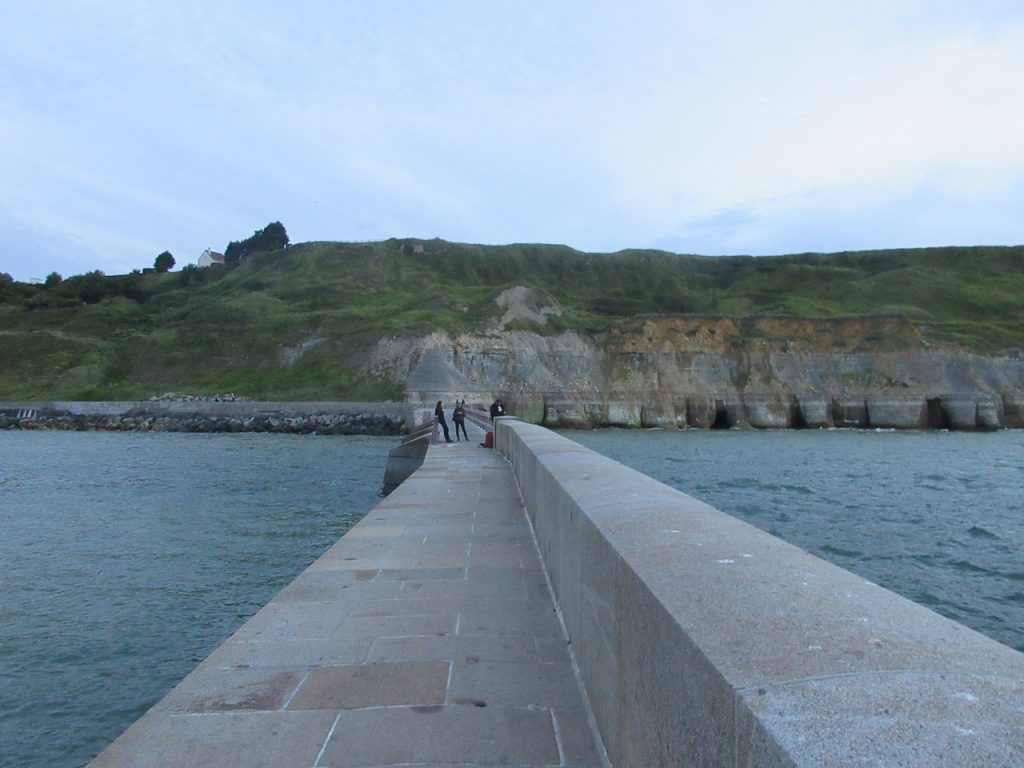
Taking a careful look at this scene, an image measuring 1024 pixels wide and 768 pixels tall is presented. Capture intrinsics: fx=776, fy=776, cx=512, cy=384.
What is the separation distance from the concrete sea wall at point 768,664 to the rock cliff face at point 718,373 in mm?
57741

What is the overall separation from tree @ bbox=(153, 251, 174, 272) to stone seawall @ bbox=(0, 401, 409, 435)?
324ft

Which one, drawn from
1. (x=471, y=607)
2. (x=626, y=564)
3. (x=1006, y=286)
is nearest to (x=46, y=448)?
(x=471, y=607)

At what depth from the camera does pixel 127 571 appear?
11133mm

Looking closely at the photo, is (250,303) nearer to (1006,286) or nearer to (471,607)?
(471,607)

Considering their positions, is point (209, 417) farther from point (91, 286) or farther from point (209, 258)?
point (209, 258)

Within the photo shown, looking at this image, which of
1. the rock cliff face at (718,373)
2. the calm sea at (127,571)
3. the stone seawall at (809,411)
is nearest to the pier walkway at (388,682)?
the calm sea at (127,571)

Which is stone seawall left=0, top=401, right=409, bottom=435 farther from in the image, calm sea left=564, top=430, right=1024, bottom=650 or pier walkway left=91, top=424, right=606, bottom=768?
pier walkway left=91, top=424, right=606, bottom=768

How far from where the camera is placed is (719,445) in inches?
1684

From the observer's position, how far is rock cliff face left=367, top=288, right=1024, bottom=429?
6378 cm

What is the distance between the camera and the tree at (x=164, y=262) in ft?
487

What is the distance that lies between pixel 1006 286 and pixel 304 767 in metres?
124

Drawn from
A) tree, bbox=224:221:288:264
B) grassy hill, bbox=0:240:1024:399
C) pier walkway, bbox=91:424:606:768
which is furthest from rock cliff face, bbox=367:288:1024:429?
tree, bbox=224:221:288:264

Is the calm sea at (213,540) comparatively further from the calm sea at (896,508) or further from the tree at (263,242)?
the tree at (263,242)

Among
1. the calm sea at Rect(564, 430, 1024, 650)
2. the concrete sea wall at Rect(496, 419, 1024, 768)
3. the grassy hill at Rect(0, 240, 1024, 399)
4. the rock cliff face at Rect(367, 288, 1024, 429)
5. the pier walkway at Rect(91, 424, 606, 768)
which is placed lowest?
the calm sea at Rect(564, 430, 1024, 650)
